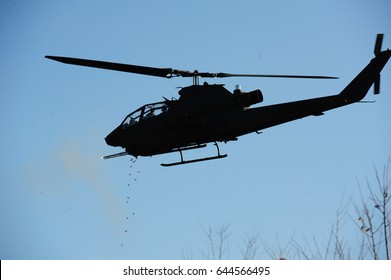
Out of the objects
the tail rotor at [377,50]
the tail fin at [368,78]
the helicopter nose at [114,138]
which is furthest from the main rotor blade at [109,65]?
the tail rotor at [377,50]

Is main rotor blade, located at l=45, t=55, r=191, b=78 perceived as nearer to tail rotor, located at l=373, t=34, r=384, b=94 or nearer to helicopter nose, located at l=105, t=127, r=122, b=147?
helicopter nose, located at l=105, t=127, r=122, b=147

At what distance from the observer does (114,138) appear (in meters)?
25.5

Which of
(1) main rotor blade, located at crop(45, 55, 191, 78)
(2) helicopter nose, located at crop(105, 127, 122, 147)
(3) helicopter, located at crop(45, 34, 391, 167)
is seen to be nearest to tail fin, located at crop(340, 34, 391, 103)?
(3) helicopter, located at crop(45, 34, 391, 167)

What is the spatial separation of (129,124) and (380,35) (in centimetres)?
1186

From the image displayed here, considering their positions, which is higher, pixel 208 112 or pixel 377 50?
pixel 377 50

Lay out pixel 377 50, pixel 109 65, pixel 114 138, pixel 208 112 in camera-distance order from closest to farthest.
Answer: pixel 109 65 → pixel 208 112 → pixel 377 50 → pixel 114 138

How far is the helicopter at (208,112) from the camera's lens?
22.4m

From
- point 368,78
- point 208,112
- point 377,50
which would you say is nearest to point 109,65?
point 208,112

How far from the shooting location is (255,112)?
22.6m

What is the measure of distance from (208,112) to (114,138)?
5033mm

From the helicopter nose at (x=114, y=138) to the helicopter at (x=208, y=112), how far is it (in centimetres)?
92

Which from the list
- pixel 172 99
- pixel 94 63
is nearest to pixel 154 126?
pixel 172 99

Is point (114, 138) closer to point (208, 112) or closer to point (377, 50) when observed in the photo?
point (208, 112)

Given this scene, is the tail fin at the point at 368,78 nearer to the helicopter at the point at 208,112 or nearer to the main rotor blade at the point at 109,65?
the helicopter at the point at 208,112
